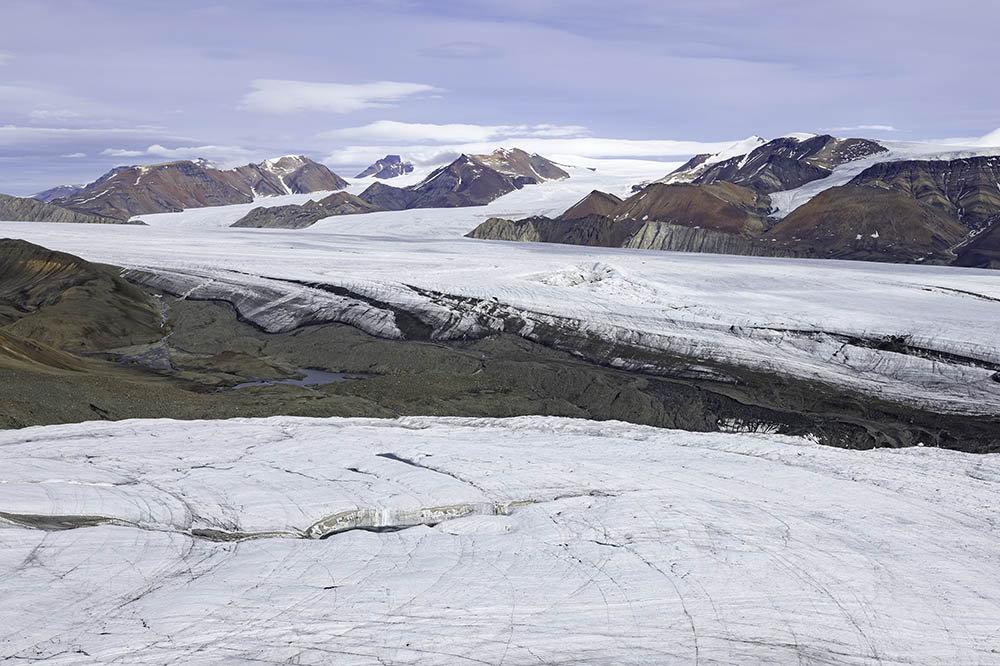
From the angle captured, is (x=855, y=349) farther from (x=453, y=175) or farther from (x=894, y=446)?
(x=453, y=175)

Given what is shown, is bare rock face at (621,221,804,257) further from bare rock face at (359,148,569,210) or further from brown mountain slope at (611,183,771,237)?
bare rock face at (359,148,569,210)

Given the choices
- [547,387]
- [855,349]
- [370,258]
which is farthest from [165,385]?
[370,258]

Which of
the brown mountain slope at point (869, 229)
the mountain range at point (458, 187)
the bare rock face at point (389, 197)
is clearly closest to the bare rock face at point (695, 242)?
the brown mountain slope at point (869, 229)

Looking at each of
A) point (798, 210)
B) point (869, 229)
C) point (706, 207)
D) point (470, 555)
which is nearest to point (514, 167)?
point (706, 207)

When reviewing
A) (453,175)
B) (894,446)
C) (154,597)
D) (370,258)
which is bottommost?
(894,446)

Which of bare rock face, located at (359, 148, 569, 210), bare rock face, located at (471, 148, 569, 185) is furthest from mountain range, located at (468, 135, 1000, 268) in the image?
bare rock face, located at (471, 148, 569, 185)

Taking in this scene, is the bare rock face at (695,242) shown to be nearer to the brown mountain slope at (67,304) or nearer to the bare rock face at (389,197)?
the brown mountain slope at (67,304)
